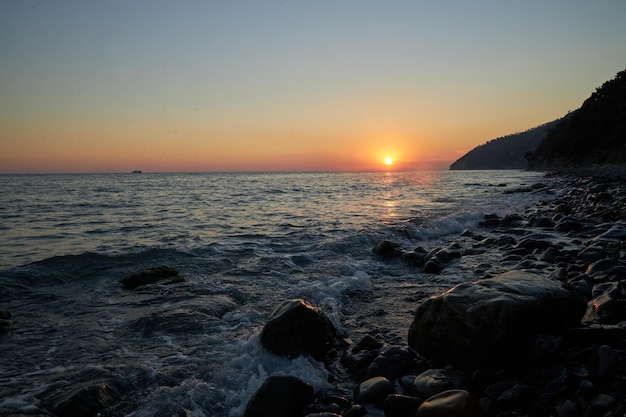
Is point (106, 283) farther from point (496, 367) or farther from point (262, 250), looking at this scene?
point (496, 367)

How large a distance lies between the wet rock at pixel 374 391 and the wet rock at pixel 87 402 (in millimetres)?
2690

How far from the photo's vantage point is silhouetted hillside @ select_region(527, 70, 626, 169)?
5209 centimetres

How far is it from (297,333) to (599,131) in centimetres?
6987

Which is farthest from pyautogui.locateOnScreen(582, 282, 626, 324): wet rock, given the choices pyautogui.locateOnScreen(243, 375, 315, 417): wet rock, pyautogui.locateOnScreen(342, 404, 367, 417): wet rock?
pyautogui.locateOnScreen(243, 375, 315, 417): wet rock

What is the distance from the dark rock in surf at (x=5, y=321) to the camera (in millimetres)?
6145

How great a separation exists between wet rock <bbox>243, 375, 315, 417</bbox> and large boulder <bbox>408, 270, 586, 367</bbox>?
5.29ft

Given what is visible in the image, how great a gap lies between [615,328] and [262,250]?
364 inches

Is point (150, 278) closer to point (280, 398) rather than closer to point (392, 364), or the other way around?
point (280, 398)

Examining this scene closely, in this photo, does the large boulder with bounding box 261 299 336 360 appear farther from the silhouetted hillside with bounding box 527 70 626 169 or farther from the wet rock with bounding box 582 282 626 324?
the silhouetted hillside with bounding box 527 70 626 169

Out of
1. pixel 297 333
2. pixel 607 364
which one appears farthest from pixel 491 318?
pixel 297 333

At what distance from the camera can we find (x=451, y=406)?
324 centimetres

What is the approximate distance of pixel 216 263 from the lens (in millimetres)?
10625

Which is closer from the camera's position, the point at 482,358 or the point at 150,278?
the point at 482,358

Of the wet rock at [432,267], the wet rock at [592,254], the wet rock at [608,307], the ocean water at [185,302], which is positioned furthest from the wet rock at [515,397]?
the wet rock at [592,254]
